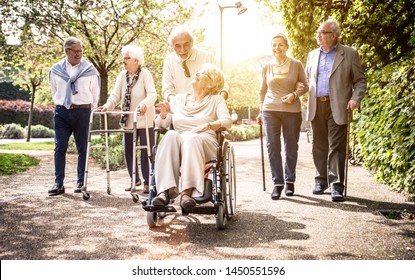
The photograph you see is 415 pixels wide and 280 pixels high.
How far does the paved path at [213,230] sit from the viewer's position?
3.54 m

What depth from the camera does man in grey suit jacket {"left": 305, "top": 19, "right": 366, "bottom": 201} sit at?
572 cm

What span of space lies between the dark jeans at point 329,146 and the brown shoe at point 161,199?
2.57 meters

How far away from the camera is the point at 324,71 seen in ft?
19.2

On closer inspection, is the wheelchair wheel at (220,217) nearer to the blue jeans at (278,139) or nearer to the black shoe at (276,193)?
the black shoe at (276,193)

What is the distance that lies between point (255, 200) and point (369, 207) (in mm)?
1387

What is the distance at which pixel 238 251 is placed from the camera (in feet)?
11.7

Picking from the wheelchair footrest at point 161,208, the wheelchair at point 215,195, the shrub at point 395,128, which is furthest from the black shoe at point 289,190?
the wheelchair footrest at point 161,208

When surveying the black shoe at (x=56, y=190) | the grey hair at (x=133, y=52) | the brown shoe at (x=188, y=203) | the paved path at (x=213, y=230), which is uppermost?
the grey hair at (x=133, y=52)

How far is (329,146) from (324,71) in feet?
3.11

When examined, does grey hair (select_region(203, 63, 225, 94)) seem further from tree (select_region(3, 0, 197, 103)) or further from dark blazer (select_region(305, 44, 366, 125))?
tree (select_region(3, 0, 197, 103))

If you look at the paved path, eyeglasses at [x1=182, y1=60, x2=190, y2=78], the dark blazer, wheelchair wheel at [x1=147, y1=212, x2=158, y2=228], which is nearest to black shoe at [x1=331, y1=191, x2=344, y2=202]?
the paved path

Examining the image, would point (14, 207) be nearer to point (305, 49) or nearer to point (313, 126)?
point (313, 126)

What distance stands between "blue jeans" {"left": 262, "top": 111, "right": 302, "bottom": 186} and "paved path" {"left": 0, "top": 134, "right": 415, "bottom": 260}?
12.9 inches

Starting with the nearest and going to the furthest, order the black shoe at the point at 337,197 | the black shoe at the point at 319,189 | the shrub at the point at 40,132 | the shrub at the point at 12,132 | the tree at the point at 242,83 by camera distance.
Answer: the black shoe at the point at 337,197 → the black shoe at the point at 319,189 → the shrub at the point at 12,132 → the shrub at the point at 40,132 → the tree at the point at 242,83
